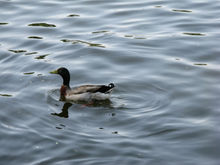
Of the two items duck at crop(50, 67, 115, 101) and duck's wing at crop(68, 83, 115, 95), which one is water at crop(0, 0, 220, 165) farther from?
duck's wing at crop(68, 83, 115, 95)

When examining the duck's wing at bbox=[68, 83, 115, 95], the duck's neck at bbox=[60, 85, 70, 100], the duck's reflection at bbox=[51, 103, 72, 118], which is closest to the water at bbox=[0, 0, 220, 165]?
the duck's reflection at bbox=[51, 103, 72, 118]

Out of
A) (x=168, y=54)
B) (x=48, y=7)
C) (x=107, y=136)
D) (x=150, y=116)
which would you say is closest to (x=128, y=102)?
(x=150, y=116)

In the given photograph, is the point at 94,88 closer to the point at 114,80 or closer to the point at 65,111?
the point at 65,111

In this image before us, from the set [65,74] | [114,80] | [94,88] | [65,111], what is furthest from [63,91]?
[114,80]

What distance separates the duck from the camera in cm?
1332

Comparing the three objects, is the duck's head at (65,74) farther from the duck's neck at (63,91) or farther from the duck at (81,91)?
the duck's neck at (63,91)

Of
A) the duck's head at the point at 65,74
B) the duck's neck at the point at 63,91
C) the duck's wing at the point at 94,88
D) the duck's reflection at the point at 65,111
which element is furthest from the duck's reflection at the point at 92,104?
the duck's head at the point at 65,74

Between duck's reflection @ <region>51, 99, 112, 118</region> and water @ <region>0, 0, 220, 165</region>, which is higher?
water @ <region>0, 0, 220, 165</region>

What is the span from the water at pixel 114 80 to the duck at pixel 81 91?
0.86 ft

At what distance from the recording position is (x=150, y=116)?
480 inches

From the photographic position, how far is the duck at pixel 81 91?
43.7 ft

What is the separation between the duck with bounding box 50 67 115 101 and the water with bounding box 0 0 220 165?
262 mm

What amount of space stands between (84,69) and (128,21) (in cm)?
484

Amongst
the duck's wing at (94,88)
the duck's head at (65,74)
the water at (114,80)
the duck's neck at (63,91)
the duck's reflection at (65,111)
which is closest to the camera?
the water at (114,80)
